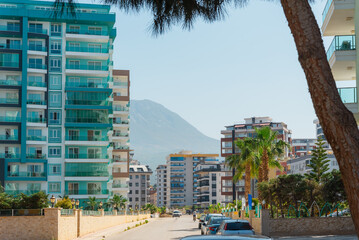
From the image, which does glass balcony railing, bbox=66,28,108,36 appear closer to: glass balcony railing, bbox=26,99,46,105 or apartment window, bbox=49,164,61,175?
glass balcony railing, bbox=26,99,46,105

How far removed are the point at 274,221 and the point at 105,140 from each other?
4934cm

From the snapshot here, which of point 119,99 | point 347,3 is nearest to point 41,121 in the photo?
point 119,99

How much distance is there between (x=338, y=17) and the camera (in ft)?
113

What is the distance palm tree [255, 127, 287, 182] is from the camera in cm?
5197

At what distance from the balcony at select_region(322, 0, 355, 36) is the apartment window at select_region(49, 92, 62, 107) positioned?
50.2 meters

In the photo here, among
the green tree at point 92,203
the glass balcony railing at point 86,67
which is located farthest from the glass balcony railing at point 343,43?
the glass balcony railing at point 86,67

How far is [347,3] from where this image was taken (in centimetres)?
3309

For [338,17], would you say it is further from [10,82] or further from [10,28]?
[10,28]

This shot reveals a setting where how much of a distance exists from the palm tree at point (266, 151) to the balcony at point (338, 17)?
16788mm

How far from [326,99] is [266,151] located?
4460 cm

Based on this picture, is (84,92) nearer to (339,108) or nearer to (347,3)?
(347,3)

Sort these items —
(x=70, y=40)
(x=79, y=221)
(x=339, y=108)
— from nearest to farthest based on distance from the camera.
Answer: (x=339, y=108)
(x=79, y=221)
(x=70, y=40)

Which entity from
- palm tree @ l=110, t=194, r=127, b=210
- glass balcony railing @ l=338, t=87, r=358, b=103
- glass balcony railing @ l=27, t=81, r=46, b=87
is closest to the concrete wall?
glass balcony railing @ l=338, t=87, r=358, b=103

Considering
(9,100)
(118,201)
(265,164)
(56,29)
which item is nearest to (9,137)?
(9,100)
